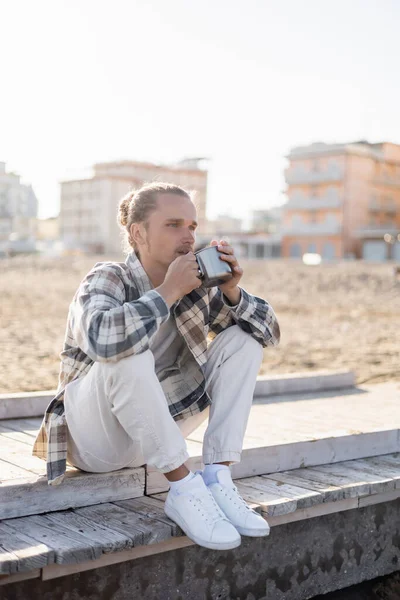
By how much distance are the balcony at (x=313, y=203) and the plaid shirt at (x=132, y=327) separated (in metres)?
52.4

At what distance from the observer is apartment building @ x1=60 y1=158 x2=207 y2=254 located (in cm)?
7775

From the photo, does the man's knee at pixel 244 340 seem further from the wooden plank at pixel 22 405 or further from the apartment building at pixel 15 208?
the apartment building at pixel 15 208

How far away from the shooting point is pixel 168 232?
295 cm

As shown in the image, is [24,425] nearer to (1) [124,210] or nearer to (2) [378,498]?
(1) [124,210]

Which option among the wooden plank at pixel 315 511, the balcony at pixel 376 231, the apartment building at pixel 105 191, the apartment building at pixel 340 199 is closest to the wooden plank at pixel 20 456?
the wooden plank at pixel 315 511

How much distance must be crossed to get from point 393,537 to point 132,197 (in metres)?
1.96

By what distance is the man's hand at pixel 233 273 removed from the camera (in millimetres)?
2885

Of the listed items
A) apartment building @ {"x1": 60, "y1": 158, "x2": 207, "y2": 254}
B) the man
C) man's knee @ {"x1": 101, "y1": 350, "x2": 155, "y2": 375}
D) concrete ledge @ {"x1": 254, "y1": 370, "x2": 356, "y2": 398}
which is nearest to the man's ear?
the man

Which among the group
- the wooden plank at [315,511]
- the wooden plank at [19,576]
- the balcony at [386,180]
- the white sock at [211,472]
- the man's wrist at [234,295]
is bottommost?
the wooden plank at [315,511]

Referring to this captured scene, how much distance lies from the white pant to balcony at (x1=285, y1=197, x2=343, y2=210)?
172 feet

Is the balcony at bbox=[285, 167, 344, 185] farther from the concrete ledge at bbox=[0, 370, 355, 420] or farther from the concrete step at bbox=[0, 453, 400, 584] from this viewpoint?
the concrete step at bbox=[0, 453, 400, 584]

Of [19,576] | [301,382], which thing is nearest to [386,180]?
[301,382]

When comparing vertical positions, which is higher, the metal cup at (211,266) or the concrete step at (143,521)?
the metal cup at (211,266)

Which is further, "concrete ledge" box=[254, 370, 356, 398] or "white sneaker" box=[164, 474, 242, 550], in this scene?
"concrete ledge" box=[254, 370, 356, 398]
